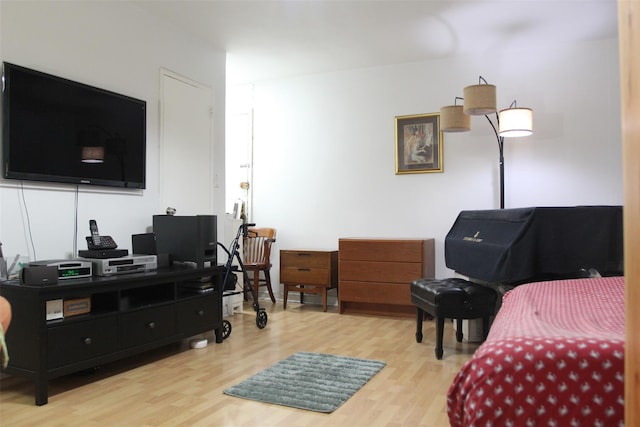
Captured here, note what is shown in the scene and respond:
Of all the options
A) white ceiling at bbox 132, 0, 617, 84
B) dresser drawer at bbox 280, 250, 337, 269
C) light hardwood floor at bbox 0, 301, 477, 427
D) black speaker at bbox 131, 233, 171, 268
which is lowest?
light hardwood floor at bbox 0, 301, 477, 427

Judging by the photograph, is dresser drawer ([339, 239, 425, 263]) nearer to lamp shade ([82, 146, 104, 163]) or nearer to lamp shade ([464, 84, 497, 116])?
lamp shade ([464, 84, 497, 116])

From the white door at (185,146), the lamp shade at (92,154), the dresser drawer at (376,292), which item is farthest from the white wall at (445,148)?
the lamp shade at (92,154)

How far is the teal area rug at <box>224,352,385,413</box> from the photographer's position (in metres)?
2.46

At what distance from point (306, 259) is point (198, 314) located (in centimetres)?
170

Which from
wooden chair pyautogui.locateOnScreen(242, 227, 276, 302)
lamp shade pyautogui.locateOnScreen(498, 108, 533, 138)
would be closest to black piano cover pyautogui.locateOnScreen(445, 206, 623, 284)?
lamp shade pyautogui.locateOnScreen(498, 108, 533, 138)

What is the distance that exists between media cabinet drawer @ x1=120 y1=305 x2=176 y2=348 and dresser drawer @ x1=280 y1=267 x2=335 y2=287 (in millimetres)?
1915

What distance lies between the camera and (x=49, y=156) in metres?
3.04

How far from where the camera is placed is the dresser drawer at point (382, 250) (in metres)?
4.57

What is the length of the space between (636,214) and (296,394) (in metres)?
2.19

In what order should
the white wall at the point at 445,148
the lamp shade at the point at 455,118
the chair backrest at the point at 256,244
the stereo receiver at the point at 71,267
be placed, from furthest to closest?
the chair backrest at the point at 256,244 → the white wall at the point at 445,148 → the lamp shade at the point at 455,118 → the stereo receiver at the point at 71,267

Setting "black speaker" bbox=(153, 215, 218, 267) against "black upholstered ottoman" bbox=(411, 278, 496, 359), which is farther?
"black speaker" bbox=(153, 215, 218, 267)

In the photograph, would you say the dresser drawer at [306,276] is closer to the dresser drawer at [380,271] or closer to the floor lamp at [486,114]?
the dresser drawer at [380,271]

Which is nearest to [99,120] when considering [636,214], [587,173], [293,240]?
[293,240]

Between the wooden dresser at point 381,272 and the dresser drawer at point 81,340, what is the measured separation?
2425 millimetres
